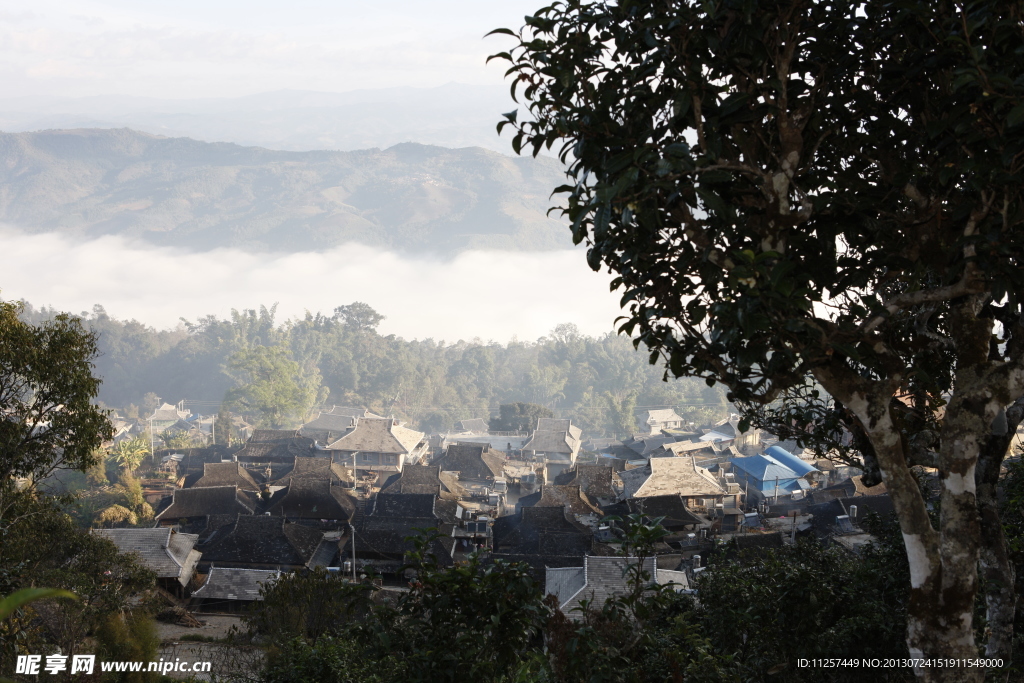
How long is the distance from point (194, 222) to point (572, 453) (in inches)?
6895

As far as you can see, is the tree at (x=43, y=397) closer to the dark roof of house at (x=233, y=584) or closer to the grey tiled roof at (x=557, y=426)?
the dark roof of house at (x=233, y=584)

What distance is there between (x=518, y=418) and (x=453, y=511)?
87.5 feet

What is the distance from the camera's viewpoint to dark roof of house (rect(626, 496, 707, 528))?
73.4ft

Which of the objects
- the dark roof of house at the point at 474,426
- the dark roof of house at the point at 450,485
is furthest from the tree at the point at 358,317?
the dark roof of house at the point at 450,485

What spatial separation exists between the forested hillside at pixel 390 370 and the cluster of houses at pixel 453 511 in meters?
29.9

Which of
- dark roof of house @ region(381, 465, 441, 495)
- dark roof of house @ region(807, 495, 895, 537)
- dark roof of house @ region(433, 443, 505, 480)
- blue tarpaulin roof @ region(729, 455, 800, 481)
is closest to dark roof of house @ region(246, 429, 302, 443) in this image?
dark roof of house @ region(433, 443, 505, 480)

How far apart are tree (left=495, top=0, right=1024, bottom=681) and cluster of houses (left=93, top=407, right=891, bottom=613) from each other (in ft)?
25.6

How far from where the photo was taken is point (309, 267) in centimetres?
16800

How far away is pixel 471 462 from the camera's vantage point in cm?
3584

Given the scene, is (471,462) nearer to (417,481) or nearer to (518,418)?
(417,481)

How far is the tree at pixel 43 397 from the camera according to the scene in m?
7.42

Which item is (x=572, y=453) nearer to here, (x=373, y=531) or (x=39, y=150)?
(x=373, y=531)

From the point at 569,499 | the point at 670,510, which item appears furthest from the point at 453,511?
the point at 670,510

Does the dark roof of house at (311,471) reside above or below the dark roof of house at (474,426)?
below
